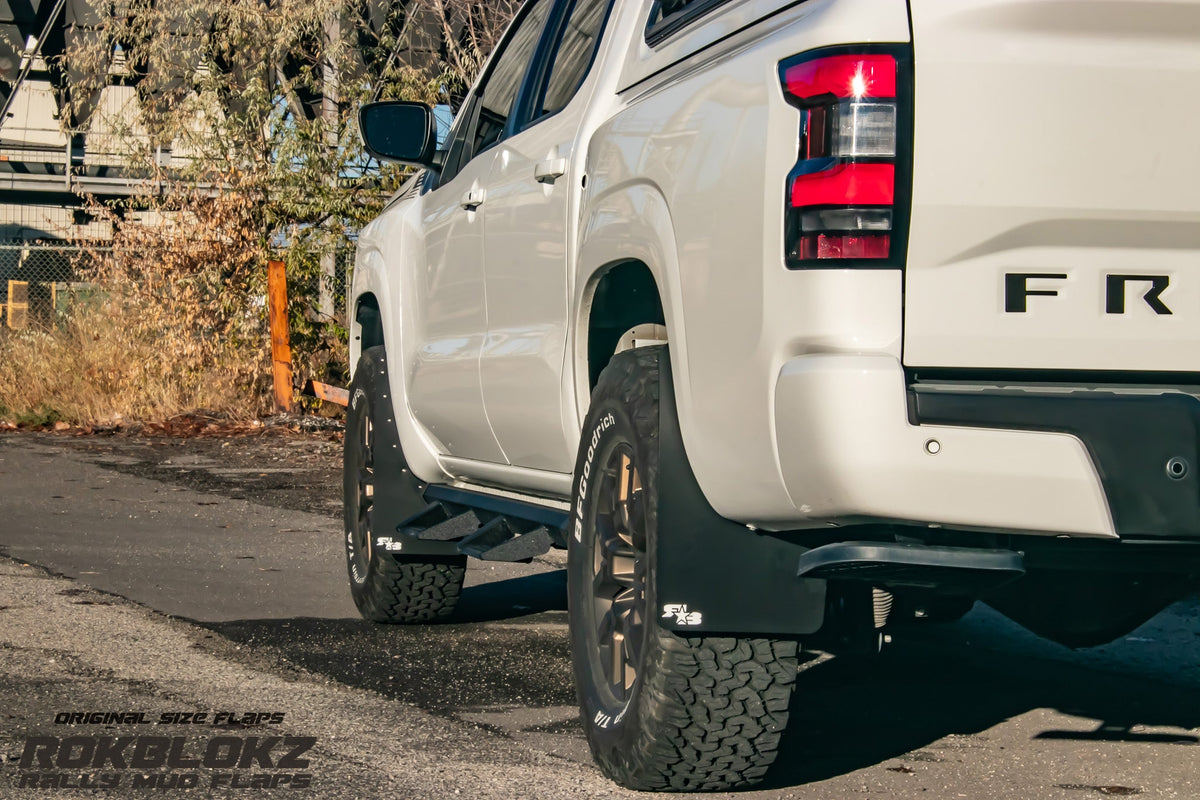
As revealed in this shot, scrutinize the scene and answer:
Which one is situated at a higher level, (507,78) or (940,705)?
(507,78)

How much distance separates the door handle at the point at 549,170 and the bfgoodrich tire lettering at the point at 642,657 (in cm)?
75

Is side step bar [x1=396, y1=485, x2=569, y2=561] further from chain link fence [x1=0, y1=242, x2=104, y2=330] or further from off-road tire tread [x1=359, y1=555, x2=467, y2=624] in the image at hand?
chain link fence [x1=0, y1=242, x2=104, y2=330]

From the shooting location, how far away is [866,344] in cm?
285

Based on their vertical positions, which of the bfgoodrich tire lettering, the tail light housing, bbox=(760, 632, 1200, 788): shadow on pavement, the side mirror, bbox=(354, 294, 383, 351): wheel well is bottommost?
bbox=(760, 632, 1200, 788): shadow on pavement

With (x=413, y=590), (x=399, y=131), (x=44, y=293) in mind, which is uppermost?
(x=399, y=131)

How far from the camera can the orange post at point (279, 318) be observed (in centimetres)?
1417

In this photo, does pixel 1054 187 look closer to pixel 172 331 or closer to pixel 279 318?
pixel 279 318

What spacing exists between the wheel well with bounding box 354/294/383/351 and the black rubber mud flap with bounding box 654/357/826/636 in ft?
11.1

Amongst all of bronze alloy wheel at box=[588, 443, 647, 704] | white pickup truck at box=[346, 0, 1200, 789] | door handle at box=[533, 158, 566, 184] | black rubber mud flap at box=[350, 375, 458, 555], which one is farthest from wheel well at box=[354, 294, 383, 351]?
bronze alloy wheel at box=[588, 443, 647, 704]

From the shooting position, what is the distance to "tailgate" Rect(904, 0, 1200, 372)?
2.86 meters

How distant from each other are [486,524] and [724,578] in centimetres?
204

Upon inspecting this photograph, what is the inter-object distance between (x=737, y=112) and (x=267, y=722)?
2213 millimetres

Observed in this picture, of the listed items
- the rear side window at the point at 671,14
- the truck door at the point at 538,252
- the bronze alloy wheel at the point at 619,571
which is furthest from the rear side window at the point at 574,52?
the bronze alloy wheel at the point at 619,571

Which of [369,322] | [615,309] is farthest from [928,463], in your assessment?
[369,322]
